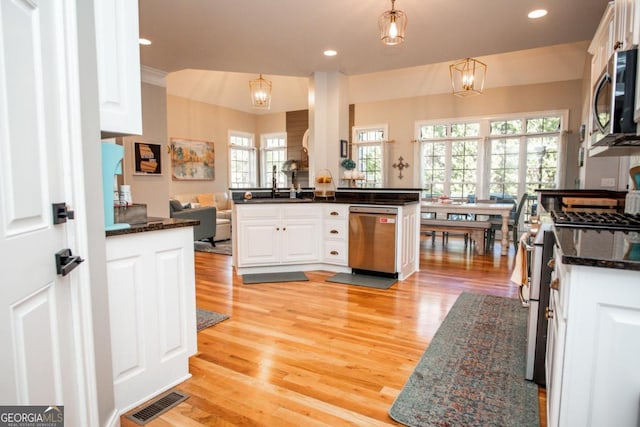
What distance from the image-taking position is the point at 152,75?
5.25 m

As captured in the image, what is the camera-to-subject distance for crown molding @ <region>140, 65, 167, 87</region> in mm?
5129

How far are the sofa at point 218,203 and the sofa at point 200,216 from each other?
0.35m

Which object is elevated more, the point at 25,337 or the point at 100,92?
the point at 100,92

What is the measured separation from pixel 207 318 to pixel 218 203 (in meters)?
5.80

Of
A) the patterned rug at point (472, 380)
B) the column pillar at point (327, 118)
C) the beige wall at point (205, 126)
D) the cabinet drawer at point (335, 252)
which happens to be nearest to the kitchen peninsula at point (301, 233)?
the cabinet drawer at point (335, 252)

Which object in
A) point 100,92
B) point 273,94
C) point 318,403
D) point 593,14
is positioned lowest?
point 318,403

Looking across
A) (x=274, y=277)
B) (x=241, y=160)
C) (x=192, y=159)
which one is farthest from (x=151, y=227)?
(x=241, y=160)

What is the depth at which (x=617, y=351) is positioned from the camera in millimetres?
1050

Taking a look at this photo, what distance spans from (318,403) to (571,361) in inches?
45.4

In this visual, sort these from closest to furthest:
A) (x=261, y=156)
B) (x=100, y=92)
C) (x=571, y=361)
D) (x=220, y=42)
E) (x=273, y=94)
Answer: (x=571, y=361)
(x=100, y=92)
(x=220, y=42)
(x=273, y=94)
(x=261, y=156)

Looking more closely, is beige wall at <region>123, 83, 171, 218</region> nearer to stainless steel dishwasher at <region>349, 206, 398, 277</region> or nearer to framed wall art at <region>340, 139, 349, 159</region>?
framed wall art at <region>340, 139, 349, 159</region>

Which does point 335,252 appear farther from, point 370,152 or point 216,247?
point 370,152

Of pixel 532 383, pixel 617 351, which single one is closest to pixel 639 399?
pixel 617 351

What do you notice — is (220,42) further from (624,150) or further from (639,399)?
(639,399)
